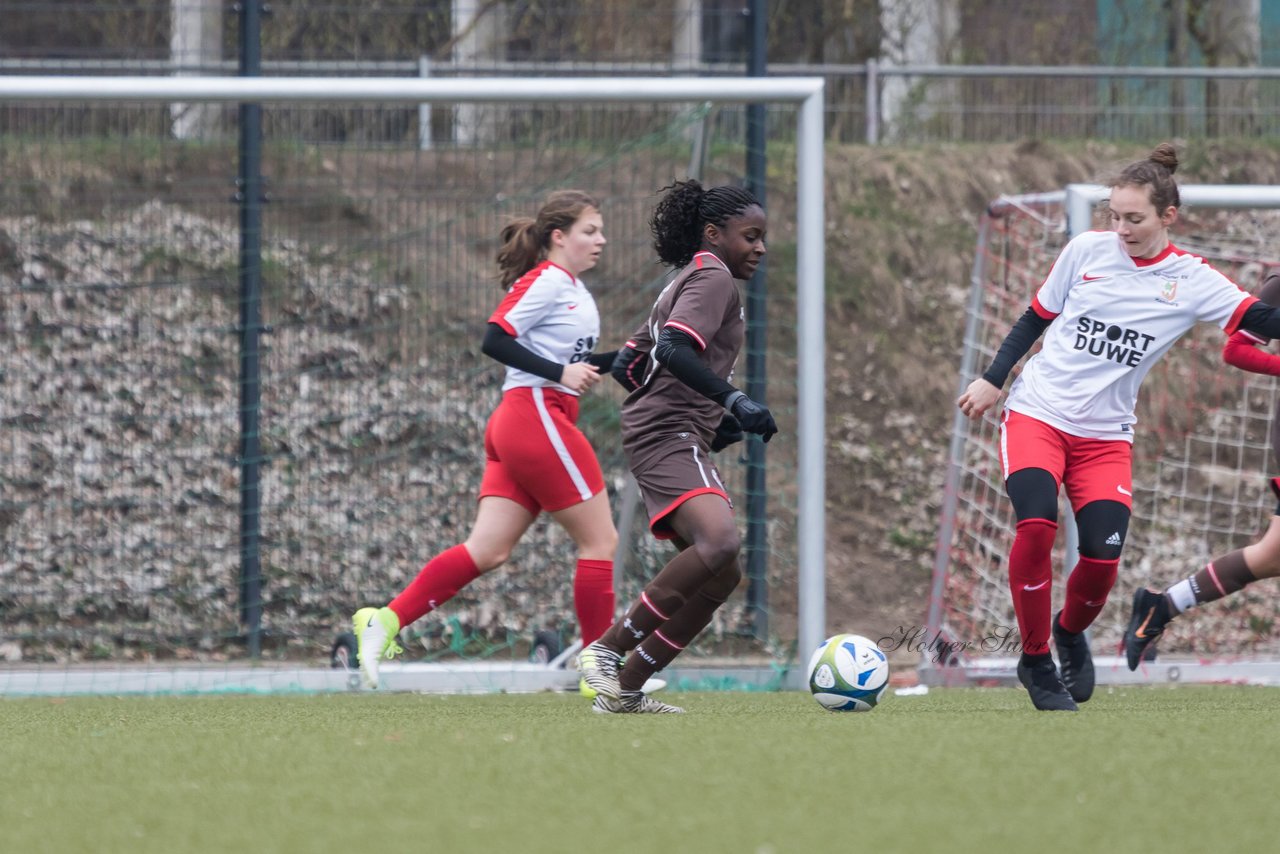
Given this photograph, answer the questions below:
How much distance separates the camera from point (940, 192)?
12.5 m

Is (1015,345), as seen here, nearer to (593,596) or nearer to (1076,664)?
(1076,664)

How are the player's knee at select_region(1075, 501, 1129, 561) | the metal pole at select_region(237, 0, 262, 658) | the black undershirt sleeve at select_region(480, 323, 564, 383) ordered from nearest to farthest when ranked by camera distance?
the player's knee at select_region(1075, 501, 1129, 561), the black undershirt sleeve at select_region(480, 323, 564, 383), the metal pole at select_region(237, 0, 262, 658)

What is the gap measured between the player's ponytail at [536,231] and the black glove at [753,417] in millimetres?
1730

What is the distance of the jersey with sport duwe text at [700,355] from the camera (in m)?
5.24

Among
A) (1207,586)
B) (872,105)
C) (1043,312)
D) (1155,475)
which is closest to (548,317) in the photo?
(1043,312)

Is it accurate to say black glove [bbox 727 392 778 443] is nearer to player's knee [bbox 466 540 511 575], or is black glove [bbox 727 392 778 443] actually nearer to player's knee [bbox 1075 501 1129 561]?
player's knee [bbox 1075 501 1129 561]

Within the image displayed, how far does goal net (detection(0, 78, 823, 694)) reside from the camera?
813cm

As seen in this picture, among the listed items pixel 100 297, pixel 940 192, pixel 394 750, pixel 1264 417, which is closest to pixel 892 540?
pixel 1264 417

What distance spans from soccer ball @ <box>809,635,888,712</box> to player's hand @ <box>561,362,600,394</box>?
129cm

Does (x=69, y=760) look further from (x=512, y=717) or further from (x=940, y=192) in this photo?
(x=940, y=192)

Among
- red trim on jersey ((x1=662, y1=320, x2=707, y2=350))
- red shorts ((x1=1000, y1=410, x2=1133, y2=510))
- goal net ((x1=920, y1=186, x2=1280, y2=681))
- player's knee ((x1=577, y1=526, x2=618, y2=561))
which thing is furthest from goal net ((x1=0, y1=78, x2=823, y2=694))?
red trim on jersey ((x1=662, y1=320, x2=707, y2=350))

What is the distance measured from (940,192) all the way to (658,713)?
7939 mm

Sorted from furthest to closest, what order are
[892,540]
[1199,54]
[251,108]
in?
1. [1199,54]
2. [892,540]
3. [251,108]

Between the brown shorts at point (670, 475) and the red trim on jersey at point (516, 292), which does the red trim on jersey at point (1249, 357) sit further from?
the red trim on jersey at point (516, 292)
